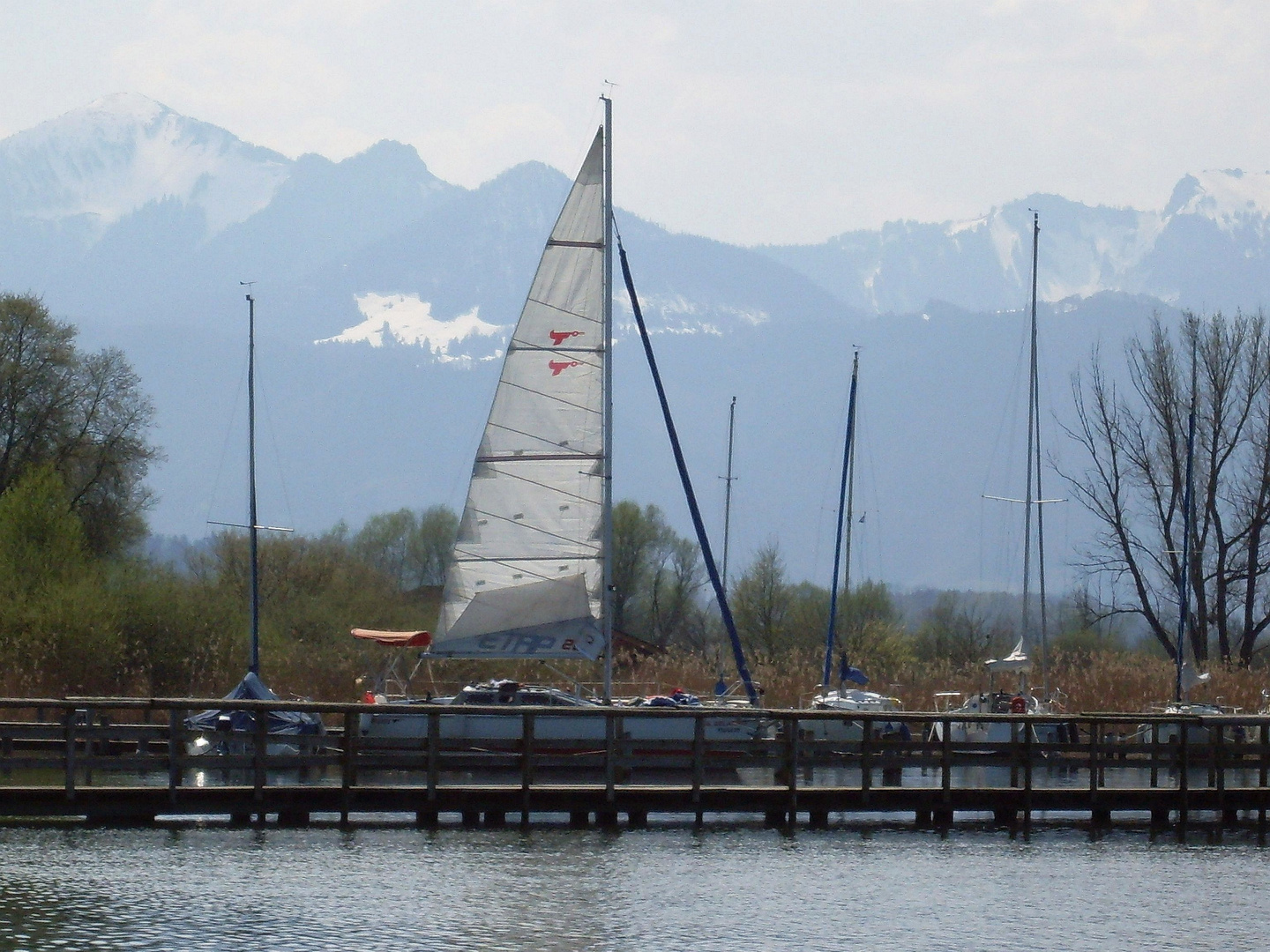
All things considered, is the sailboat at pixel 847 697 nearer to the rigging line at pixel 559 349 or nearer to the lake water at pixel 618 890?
the rigging line at pixel 559 349

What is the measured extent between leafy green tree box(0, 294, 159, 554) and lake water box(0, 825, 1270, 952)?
1424 inches

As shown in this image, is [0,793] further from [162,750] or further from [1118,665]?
[1118,665]

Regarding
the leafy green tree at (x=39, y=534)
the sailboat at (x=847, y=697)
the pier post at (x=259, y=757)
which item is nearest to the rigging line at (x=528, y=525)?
the sailboat at (x=847, y=697)

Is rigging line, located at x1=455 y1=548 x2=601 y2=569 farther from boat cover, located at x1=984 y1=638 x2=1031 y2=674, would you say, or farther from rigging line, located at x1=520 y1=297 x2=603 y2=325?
boat cover, located at x1=984 y1=638 x2=1031 y2=674

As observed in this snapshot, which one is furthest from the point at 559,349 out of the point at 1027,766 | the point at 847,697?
the point at 847,697

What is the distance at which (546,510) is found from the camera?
34375mm

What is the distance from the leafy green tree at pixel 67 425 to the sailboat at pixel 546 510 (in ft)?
90.7

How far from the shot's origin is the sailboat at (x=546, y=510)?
34.2 meters

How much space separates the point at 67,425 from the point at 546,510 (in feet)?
101

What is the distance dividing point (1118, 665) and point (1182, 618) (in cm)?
216

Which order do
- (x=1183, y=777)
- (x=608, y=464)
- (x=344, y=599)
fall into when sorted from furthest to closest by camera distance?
(x=344, y=599) < (x=608, y=464) < (x=1183, y=777)

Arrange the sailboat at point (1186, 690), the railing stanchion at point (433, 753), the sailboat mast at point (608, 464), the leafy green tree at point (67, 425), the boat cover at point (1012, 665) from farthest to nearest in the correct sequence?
the leafy green tree at point (67, 425), the boat cover at point (1012, 665), the sailboat at point (1186, 690), the sailboat mast at point (608, 464), the railing stanchion at point (433, 753)

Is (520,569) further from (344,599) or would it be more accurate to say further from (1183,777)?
(344,599)

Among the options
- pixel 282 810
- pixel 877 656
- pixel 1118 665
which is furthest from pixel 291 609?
pixel 282 810
